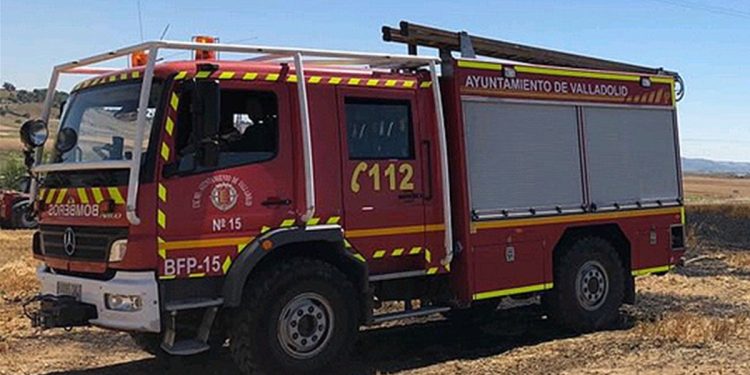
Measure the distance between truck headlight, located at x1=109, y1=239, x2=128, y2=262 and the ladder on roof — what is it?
12.2 feet

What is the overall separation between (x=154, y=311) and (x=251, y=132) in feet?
5.46

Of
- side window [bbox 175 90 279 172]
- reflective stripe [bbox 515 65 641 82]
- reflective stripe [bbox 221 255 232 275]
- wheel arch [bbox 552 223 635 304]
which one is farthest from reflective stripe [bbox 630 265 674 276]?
reflective stripe [bbox 221 255 232 275]

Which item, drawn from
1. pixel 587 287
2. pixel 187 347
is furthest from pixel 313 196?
pixel 587 287

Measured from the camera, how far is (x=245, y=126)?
717 cm

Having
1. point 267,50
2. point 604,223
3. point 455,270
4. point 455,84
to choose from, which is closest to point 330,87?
point 267,50

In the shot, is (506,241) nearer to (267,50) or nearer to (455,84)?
(455,84)

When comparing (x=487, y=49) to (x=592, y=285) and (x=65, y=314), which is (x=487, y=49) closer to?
(x=592, y=285)

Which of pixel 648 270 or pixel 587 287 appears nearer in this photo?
pixel 587 287

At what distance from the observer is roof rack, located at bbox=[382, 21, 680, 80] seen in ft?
32.7

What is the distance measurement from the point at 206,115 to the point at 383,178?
2.01 m

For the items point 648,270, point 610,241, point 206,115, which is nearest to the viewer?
point 206,115

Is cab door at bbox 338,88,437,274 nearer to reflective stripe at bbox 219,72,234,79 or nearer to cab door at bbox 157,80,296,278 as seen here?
cab door at bbox 157,80,296,278

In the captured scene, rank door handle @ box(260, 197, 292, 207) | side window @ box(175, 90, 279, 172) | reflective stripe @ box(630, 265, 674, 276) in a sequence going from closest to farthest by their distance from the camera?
1. side window @ box(175, 90, 279, 172)
2. door handle @ box(260, 197, 292, 207)
3. reflective stripe @ box(630, 265, 674, 276)

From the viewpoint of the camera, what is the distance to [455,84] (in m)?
8.52
